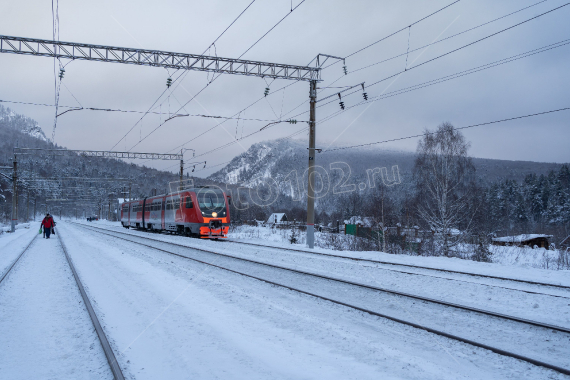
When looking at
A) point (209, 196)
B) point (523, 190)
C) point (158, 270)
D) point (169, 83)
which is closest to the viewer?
point (158, 270)

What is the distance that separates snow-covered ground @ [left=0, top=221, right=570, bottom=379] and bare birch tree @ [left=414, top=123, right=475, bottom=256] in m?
13.3

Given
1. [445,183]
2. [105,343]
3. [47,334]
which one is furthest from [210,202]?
[105,343]

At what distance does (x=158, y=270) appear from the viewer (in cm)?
1145

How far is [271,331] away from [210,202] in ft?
64.5

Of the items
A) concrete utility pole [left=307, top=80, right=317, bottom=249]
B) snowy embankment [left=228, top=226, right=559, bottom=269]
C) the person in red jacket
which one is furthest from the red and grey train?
the person in red jacket

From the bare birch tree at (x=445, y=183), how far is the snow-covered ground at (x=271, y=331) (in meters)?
13.3

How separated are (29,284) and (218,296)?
5162 mm

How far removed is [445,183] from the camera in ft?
79.4

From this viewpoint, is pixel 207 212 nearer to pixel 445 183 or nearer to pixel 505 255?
pixel 445 183

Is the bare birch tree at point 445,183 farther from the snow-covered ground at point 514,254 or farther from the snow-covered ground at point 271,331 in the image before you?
the snow-covered ground at point 271,331

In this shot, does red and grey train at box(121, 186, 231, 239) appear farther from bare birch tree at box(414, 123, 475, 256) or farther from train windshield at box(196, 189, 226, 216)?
bare birch tree at box(414, 123, 475, 256)

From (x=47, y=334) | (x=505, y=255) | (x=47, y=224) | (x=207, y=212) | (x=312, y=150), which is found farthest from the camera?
(x=47, y=224)

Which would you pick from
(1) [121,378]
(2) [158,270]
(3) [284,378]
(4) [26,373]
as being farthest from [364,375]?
(2) [158,270]

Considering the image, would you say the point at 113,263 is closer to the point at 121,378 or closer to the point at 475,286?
the point at 121,378
